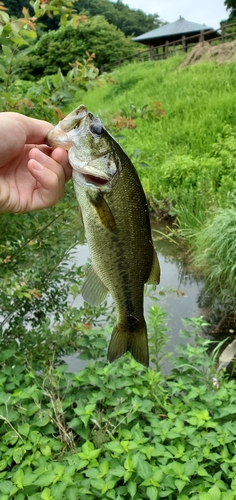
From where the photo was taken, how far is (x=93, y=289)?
1.50 m

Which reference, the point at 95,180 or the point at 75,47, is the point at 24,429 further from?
the point at 75,47

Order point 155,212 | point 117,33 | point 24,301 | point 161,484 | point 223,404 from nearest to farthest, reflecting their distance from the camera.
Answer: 1. point 161,484
2. point 223,404
3. point 24,301
4. point 155,212
5. point 117,33

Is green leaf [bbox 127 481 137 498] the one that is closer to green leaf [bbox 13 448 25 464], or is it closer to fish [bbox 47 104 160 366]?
green leaf [bbox 13 448 25 464]

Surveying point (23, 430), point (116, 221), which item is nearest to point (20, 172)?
point (116, 221)

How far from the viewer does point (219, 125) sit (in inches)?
338

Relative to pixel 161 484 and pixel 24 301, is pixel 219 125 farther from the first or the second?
pixel 161 484

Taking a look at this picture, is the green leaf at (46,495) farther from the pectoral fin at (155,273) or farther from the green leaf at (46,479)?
the pectoral fin at (155,273)

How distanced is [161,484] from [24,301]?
1.56 meters

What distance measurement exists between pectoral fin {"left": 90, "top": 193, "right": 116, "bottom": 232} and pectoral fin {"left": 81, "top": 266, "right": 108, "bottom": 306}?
0.73 feet

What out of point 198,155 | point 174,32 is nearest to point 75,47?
Result: point 174,32

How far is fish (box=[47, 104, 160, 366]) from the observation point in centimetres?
131

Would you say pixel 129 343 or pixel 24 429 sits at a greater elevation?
pixel 129 343

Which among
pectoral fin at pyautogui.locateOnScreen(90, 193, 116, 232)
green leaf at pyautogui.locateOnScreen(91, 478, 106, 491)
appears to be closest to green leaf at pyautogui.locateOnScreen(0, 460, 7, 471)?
green leaf at pyautogui.locateOnScreen(91, 478, 106, 491)

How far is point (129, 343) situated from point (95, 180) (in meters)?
0.61
